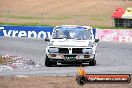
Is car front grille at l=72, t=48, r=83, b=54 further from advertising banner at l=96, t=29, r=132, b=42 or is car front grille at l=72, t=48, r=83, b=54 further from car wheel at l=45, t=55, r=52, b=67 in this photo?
advertising banner at l=96, t=29, r=132, b=42

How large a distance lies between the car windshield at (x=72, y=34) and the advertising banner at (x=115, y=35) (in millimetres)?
14107

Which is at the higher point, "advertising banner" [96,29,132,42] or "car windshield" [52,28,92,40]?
"car windshield" [52,28,92,40]

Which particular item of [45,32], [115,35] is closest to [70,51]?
[115,35]

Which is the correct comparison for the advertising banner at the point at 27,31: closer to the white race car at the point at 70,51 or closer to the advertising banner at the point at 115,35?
the advertising banner at the point at 115,35

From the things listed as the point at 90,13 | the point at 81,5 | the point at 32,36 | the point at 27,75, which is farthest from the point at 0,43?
the point at 81,5

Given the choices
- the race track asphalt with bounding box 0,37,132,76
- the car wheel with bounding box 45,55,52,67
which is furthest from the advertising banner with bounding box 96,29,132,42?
the car wheel with bounding box 45,55,52,67

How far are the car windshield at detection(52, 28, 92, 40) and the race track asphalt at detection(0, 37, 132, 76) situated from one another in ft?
3.87

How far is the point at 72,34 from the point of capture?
1944 centimetres

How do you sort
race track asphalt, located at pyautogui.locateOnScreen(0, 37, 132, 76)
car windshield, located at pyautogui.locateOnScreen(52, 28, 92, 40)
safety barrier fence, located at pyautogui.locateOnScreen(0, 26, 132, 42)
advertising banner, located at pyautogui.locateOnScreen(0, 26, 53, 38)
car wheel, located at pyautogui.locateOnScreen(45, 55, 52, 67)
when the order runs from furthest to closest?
advertising banner, located at pyautogui.locateOnScreen(0, 26, 53, 38)
safety barrier fence, located at pyautogui.locateOnScreen(0, 26, 132, 42)
car windshield, located at pyautogui.locateOnScreen(52, 28, 92, 40)
car wheel, located at pyautogui.locateOnScreen(45, 55, 52, 67)
race track asphalt, located at pyautogui.locateOnScreen(0, 37, 132, 76)

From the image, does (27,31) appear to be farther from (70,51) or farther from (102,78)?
(102,78)

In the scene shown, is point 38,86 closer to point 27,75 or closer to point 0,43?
point 27,75

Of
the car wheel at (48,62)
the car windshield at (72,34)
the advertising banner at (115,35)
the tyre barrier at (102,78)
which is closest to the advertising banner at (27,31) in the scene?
the advertising banner at (115,35)

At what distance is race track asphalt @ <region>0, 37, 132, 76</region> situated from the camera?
1681 centimetres

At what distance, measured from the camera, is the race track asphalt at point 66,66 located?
662 inches
